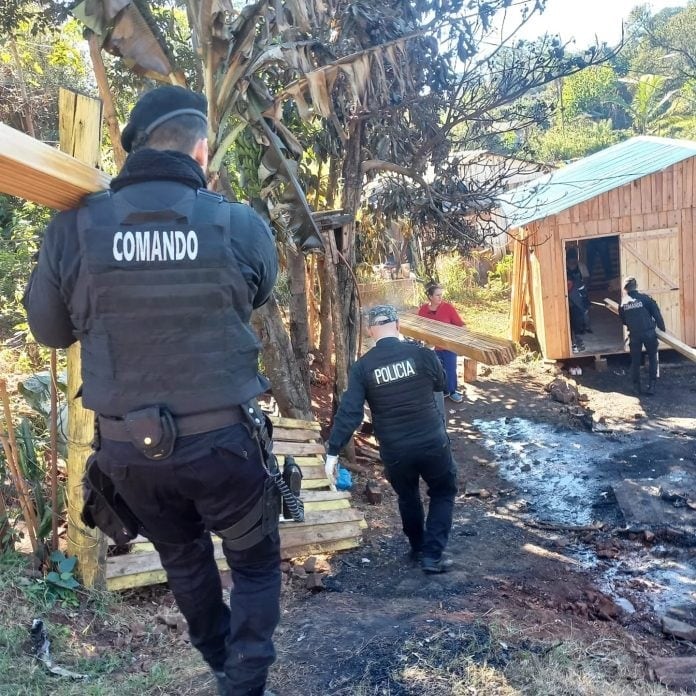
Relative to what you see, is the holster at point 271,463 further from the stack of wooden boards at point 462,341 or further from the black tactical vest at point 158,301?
the stack of wooden boards at point 462,341

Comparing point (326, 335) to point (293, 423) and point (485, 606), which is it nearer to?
point (293, 423)

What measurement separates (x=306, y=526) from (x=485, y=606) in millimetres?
1556

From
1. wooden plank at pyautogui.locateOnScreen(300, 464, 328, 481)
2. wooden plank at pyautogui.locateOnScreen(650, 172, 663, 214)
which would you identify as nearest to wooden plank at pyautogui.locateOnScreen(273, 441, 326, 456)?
wooden plank at pyautogui.locateOnScreen(300, 464, 328, 481)

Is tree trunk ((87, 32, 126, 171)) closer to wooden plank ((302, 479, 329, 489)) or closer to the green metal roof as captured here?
wooden plank ((302, 479, 329, 489))

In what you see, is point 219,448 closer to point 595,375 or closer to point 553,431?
point 553,431

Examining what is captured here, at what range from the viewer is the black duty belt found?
7.45ft

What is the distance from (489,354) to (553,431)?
4428 mm

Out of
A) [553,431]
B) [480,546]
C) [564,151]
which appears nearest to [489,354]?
[480,546]

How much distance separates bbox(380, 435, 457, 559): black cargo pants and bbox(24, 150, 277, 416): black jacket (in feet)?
9.31

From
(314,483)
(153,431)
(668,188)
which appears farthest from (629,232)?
(153,431)

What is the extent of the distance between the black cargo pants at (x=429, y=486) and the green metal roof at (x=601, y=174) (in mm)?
6568

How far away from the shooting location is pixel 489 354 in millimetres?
6668

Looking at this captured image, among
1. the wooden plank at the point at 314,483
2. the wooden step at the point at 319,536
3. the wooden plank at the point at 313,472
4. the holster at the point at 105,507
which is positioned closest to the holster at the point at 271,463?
the holster at the point at 105,507

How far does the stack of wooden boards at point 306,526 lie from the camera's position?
4.30 meters
